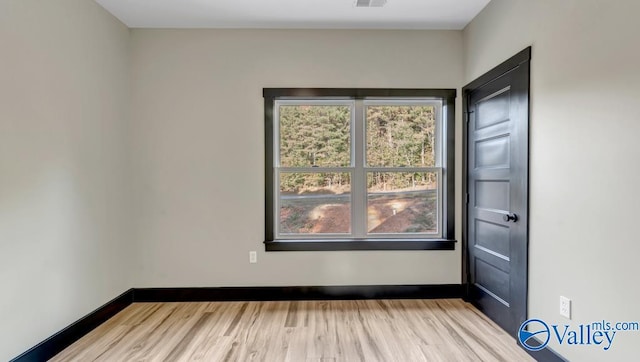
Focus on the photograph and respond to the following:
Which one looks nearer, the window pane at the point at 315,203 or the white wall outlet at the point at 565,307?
the white wall outlet at the point at 565,307

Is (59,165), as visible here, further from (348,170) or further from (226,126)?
(348,170)

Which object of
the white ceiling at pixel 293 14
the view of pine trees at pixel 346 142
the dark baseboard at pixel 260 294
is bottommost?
the dark baseboard at pixel 260 294

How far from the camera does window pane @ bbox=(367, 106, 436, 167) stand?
3.32 meters

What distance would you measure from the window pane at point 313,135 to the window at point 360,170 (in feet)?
0.03

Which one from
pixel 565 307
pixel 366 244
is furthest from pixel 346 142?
pixel 565 307

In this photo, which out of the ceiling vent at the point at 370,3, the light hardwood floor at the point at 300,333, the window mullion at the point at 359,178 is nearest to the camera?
the light hardwood floor at the point at 300,333

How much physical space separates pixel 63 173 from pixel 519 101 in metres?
3.42

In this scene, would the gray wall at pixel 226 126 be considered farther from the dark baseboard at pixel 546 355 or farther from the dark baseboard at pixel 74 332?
the dark baseboard at pixel 546 355

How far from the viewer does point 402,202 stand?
11.0 ft

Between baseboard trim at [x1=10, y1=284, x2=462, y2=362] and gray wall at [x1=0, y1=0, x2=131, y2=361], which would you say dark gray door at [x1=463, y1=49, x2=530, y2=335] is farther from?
gray wall at [x1=0, y1=0, x2=131, y2=361]

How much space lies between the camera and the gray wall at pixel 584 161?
1.55 m

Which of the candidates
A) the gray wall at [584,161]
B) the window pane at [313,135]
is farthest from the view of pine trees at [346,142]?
the gray wall at [584,161]

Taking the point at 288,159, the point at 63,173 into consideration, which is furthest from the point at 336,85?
the point at 63,173

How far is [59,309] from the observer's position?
2311mm
